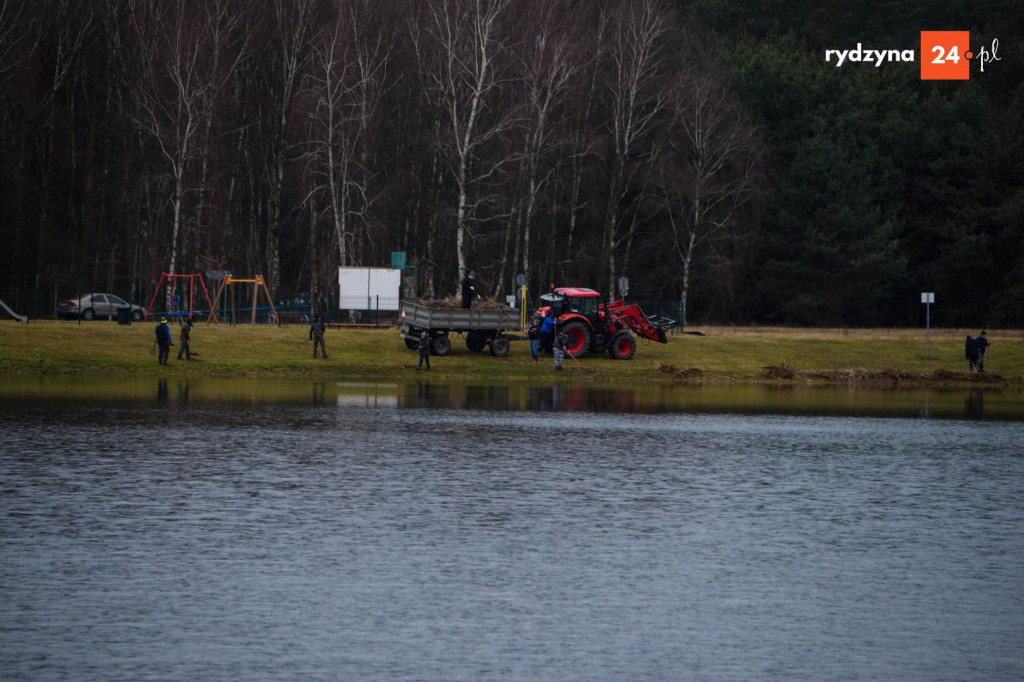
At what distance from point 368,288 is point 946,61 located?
177 ft

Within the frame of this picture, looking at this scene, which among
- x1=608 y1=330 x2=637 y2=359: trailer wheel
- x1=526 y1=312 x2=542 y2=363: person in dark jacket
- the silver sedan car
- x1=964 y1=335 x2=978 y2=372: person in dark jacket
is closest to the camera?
x1=526 y1=312 x2=542 y2=363: person in dark jacket

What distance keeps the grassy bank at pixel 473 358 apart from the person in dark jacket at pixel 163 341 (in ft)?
1.44

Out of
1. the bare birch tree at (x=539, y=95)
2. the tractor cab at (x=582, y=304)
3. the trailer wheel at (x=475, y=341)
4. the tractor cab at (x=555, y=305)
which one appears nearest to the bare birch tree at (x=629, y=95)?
the bare birch tree at (x=539, y=95)

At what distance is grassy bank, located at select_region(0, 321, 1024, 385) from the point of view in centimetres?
4734

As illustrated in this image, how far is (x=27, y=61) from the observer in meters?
69.1

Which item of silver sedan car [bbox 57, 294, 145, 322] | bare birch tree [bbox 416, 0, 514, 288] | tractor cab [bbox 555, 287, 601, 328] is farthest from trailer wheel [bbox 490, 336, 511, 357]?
silver sedan car [bbox 57, 294, 145, 322]

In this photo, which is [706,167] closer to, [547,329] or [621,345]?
[621,345]

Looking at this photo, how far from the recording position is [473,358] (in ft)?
166

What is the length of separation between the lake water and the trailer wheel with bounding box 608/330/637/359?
21871 mm

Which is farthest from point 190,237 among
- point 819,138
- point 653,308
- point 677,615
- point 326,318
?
point 677,615

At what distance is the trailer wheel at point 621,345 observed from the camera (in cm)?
5118

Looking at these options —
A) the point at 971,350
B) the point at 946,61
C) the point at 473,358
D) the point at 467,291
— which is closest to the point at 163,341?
the point at 467,291

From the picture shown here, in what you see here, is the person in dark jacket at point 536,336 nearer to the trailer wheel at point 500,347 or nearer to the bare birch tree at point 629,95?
the trailer wheel at point 500,347

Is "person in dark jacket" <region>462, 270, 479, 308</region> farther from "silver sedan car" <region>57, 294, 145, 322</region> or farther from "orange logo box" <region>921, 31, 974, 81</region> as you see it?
"orange logo box" <region>921, 31, 974, 81</region>
